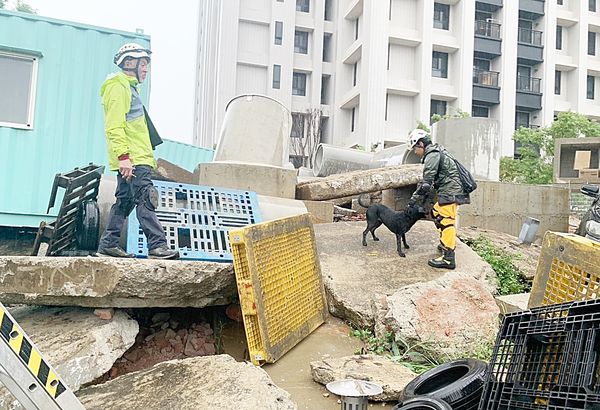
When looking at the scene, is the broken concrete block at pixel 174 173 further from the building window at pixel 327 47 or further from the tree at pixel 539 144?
the building window at pixel 327 47

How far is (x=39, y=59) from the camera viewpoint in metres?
7.57

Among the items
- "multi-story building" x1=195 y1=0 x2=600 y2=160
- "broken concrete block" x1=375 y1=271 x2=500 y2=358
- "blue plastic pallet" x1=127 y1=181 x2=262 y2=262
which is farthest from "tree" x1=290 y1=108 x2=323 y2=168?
"broken concrete block" x1=375 y1=271 x2=500 y2=358

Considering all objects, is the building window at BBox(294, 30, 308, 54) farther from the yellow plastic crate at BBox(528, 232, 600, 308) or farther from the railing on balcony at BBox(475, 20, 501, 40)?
the yellow plastic crate at BBox(528, 232, 600, 308)

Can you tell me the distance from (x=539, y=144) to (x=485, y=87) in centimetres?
881

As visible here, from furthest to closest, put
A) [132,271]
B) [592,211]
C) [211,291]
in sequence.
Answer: [592,211]
[211,291]
[132,271]

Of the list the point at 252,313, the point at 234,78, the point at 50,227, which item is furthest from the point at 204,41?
the point at 252,313

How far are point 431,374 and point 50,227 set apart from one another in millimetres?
4168

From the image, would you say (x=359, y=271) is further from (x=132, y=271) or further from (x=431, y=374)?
(x=132, y=271)

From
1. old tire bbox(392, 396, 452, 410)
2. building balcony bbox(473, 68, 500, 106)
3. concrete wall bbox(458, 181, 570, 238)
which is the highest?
building balcony bbox(473, 68, 500, 106)

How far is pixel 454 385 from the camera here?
279 centimetres

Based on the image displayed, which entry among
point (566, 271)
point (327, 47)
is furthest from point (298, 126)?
point (566, 271)

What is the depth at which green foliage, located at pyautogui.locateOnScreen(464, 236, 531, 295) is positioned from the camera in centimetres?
572

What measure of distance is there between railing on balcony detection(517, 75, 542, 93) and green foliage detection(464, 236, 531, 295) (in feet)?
85.6

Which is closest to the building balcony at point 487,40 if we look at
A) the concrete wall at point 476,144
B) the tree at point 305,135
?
the tree at point 305,135
